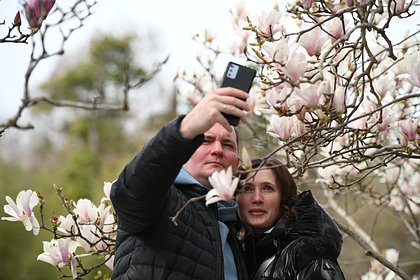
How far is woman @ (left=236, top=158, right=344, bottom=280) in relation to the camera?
A: 190 centimetres

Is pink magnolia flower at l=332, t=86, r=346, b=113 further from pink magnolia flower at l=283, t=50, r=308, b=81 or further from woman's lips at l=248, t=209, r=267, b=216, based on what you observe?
woman's lips at l=248, t=209, r=267, b=216

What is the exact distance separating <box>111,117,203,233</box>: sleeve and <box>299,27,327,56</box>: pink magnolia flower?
0.54 m

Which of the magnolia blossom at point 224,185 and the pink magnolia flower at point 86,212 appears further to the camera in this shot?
the pink magnolia flower at point 86,212

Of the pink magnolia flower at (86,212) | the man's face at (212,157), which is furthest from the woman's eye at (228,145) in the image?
the pink magnolia flower at (86,212)

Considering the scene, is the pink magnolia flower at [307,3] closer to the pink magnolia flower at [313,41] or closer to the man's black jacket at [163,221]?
the pink magnolia flower at [313,41]

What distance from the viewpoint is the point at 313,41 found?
6.27 feet

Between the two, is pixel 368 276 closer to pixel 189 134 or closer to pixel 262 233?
pixel 262 233

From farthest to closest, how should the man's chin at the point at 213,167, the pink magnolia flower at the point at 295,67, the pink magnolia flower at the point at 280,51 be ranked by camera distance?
the man's chin at the point at 213,167
the pink magnolia flower at the point at 280,51
the pink magnolia flower at the point at 295,67

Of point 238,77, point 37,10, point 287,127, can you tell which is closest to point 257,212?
point 287,127

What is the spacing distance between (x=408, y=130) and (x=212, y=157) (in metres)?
0.54

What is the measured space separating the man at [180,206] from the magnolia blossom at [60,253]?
51 centimetres

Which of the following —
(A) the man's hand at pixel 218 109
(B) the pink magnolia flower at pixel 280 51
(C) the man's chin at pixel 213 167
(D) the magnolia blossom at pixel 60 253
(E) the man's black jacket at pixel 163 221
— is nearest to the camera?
(A) the man's hand at pixel 218 109

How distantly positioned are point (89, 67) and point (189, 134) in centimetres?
2072

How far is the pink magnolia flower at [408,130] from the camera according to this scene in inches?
74.3
